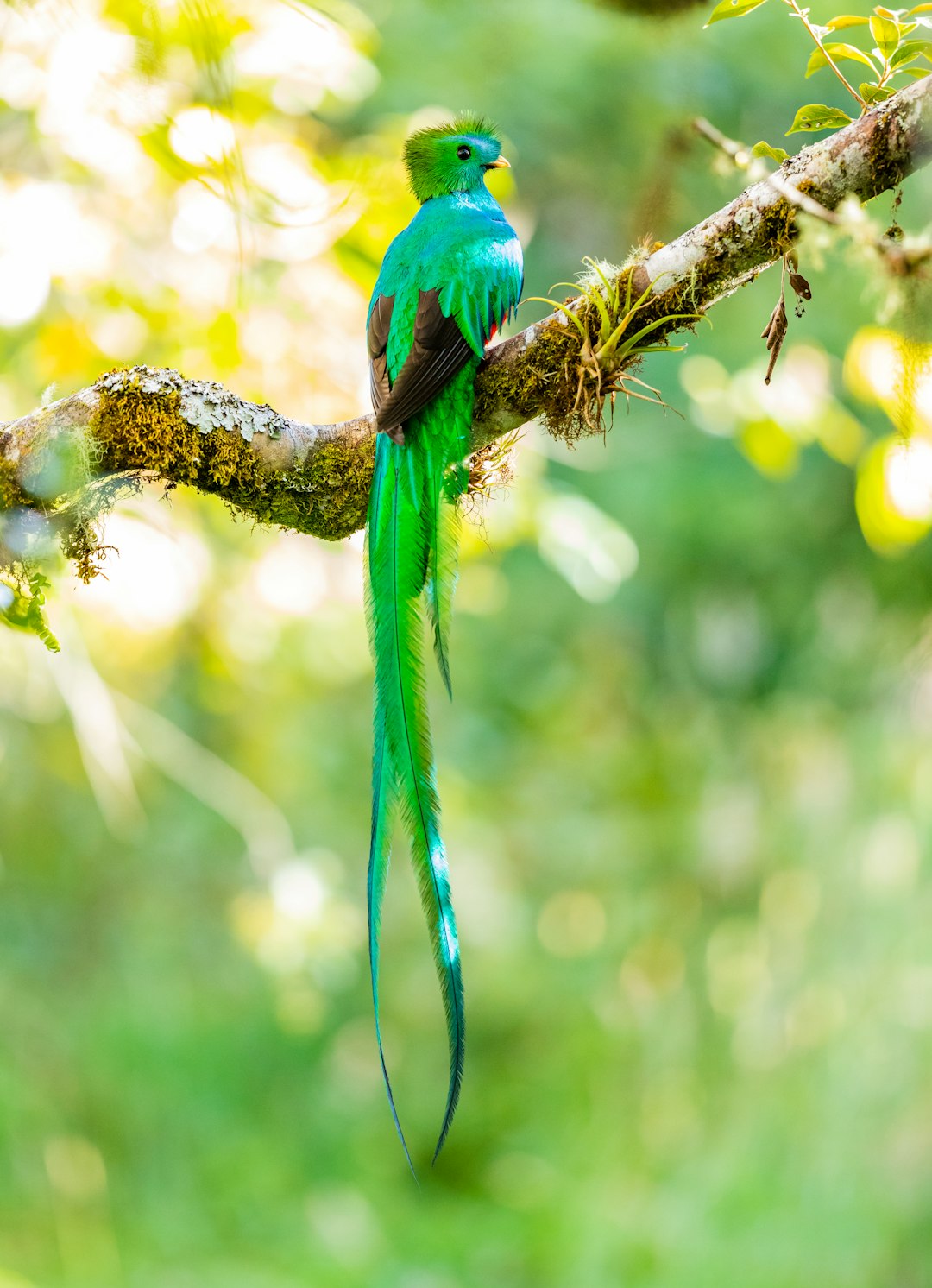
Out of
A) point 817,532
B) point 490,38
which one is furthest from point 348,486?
point 817,532

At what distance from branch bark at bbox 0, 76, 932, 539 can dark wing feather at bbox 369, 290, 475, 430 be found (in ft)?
0.13

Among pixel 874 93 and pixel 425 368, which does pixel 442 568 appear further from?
pixel 874 93

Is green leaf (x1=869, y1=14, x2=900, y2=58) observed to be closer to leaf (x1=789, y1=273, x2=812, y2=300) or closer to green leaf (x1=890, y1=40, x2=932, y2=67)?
green leaf (x1=890, y1=40, x2=932, y2=67)

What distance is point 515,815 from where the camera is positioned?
214 inches

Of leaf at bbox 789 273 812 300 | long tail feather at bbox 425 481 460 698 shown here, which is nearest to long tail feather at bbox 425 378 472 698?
long tail feather at bbox 425 481 460 698

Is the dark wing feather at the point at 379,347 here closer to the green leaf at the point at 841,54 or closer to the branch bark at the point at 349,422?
the branch bark at the point at 349,422

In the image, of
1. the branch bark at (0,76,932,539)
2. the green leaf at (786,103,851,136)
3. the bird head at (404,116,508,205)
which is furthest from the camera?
the bird head at (404,116,508,205)

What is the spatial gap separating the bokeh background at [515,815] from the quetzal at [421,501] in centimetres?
83

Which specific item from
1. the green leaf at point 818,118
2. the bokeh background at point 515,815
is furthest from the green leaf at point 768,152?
the bokeh background at point 515,815

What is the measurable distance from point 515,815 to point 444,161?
13.3 ft

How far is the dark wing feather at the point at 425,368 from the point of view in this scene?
126 cm

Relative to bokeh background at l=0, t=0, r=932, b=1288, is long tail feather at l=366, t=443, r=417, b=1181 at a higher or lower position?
lower

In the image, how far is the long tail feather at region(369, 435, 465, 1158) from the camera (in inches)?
43.2

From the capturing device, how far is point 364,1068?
5422 millimetres
